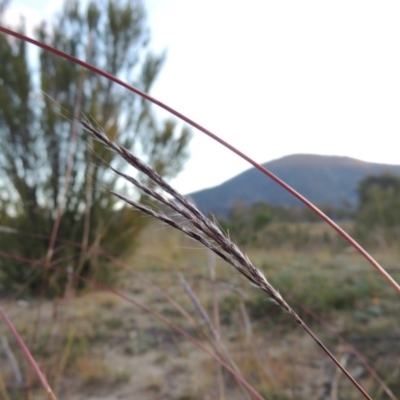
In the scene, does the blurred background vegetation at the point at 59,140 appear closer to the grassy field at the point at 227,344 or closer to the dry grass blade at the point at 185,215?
the grassy field at the point at 227,344

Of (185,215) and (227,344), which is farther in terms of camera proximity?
(227,344)

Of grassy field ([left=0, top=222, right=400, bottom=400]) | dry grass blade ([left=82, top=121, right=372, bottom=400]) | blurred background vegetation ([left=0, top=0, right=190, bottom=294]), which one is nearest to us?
dry grass blade ([left=82, top=121, right=372, bottom=400])

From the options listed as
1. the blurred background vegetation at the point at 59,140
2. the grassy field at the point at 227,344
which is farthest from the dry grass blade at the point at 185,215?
the blurred background vegetation at the point at 59,140

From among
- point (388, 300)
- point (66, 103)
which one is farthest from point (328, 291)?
point (66, 103)

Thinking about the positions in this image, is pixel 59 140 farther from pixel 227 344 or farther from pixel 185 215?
pixel 185 215

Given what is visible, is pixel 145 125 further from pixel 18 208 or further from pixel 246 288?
pixel 246 288

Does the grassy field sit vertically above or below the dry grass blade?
below

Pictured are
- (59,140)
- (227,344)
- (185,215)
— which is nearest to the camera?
(185,215)

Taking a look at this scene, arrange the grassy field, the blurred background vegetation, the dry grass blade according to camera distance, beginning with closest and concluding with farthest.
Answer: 1. the dry grass blade
2. the grassy field
3. the blurred background vegetation

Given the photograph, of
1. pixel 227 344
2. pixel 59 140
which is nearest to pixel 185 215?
pixel 227 344

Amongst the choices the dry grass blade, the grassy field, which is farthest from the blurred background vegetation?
the dry grass blade

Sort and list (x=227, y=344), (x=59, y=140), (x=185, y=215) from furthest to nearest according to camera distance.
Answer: (x=59, y=140) < (x=227, y=344) < (x=185, y=215)

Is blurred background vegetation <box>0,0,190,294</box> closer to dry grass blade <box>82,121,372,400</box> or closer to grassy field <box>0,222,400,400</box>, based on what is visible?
grassy field <box>0,222,400,400</box>

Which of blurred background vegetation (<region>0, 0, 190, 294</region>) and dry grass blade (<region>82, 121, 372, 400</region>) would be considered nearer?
dry grass blade (<region>82, 121, 372, 400</region>)
